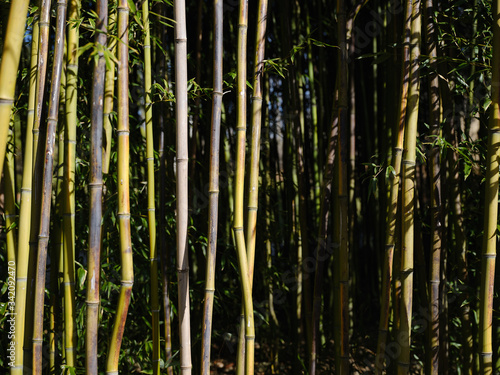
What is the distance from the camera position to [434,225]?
1.54m

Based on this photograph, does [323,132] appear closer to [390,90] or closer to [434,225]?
[390,90]

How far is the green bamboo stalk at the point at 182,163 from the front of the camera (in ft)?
3.72

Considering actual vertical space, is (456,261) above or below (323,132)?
below

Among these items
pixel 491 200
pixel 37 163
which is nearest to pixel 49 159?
pixel 37 163

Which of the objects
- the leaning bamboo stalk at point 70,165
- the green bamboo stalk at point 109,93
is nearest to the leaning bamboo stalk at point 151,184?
the green bamboo stalk at point 109,93

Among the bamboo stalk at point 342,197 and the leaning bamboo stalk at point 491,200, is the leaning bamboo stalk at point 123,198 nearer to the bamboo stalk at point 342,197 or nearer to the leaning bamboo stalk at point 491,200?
the bamboo stalk at point 342,197

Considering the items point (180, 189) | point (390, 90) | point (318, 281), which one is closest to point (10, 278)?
point (180, 189)

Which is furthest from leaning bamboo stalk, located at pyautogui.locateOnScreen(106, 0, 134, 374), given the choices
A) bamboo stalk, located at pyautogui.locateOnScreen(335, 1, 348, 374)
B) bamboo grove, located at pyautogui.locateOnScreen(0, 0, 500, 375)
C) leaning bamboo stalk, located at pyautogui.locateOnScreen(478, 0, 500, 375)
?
leaning bamboo stalk, located at pyautogui.locateOnScreen(478, 0, 500, 375)

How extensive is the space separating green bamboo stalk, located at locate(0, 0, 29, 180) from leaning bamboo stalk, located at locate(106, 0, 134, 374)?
28cm

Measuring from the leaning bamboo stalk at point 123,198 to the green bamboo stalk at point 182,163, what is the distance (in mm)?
121

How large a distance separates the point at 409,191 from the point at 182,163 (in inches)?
26.1

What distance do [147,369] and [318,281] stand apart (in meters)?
0.87

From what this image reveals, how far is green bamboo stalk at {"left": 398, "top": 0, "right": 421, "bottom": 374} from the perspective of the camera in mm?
1311

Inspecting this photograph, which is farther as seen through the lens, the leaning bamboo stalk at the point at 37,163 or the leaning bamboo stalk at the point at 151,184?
the leaning bamboo stalk at the point at 151,184
